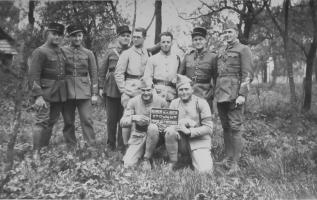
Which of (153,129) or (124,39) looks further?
(124,39)

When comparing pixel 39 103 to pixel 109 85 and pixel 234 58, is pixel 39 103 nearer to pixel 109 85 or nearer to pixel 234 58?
pixel 109 85

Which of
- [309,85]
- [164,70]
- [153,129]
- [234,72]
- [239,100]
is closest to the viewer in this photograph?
[239,100]

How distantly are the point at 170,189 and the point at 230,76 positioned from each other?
Result: 2228mm

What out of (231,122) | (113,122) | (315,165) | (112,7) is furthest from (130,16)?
(315,165)

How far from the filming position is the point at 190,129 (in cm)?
561

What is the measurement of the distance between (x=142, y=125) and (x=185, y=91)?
83cm

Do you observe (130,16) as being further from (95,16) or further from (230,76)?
(230,76)

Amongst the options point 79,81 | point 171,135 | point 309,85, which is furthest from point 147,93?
point 309,85

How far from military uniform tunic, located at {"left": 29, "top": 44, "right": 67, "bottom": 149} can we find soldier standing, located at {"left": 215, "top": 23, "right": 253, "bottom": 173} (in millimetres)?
2454

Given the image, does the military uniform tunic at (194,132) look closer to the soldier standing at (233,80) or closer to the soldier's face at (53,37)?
the soldier standing at (233,80)

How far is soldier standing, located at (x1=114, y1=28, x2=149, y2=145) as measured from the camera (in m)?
6.23

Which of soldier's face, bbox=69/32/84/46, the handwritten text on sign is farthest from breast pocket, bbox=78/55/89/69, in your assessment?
the handwritten text on sign

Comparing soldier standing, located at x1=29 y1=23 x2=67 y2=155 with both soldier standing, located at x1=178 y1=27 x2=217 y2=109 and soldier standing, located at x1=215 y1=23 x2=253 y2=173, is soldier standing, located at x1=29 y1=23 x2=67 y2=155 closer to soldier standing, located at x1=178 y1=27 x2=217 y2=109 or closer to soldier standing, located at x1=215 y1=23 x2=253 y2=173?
soldier standing, located at x1=178 y1=27 x2=217 y2=109

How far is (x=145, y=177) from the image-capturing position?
15.4 feet
